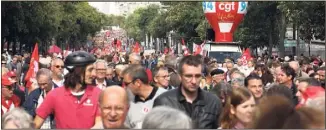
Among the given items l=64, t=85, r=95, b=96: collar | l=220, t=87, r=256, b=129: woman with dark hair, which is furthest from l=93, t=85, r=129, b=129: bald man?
l=64, t=85, r=95, b=96: collar

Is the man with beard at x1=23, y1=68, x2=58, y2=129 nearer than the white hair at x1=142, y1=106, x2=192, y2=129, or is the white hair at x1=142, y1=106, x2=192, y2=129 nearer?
the white hair at x1=142, y1=106, x2=192, y2=129

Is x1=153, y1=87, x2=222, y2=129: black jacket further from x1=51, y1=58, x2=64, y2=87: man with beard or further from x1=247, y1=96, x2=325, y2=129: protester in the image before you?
x1=51, y1=58, x2=64, y2=87: man with beard

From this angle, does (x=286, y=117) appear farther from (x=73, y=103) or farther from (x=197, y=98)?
(x=73, y=103)

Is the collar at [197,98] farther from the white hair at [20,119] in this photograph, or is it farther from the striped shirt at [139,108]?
the white hair at [20,119]

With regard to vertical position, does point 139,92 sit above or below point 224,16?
below

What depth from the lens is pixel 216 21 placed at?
3691 centimetres

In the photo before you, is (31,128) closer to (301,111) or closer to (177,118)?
(177,118)

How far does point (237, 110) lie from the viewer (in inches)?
215

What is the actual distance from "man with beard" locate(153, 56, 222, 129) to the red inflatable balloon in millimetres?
30072

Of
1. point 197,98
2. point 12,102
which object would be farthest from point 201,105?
point 12,102

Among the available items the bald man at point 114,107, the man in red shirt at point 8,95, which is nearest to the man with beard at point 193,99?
the bald man at point 114,107

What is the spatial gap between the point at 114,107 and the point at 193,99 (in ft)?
4.63

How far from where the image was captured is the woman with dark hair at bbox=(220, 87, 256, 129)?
17.8ft

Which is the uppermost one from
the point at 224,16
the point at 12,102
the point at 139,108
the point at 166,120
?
the point at 224,16
